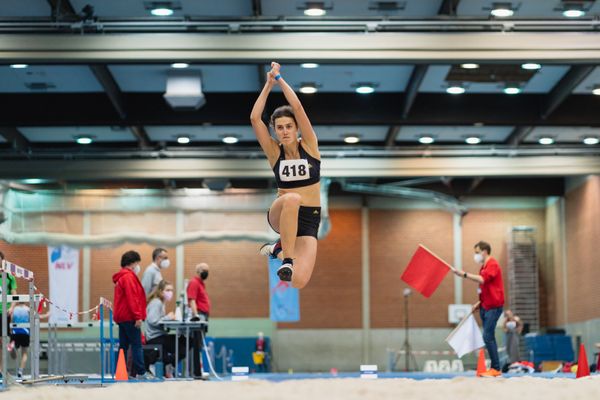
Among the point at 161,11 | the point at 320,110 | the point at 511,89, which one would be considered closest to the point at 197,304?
the point at 161,11

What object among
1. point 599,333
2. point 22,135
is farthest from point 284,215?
point 599,333

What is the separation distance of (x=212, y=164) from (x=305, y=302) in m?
7.96

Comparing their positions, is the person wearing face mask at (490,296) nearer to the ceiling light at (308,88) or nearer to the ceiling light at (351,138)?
the ceiling light at (308,88)

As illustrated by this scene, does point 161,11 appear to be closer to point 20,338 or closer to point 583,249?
point 20,338

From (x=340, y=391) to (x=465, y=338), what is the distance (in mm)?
9945

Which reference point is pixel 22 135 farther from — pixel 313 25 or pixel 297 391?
pixel 297 391

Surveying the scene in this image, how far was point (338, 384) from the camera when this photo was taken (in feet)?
25.4

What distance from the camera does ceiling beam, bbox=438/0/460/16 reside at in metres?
16.1

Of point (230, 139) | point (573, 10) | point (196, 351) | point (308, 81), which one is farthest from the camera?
point (230, 139)

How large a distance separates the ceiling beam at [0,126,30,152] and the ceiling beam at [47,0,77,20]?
293 inches

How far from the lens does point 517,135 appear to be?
24.3 metres

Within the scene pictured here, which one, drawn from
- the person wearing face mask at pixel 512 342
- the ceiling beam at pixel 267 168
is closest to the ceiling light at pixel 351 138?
the ceiling beam at pixel 267 168

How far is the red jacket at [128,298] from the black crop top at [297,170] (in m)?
4.76

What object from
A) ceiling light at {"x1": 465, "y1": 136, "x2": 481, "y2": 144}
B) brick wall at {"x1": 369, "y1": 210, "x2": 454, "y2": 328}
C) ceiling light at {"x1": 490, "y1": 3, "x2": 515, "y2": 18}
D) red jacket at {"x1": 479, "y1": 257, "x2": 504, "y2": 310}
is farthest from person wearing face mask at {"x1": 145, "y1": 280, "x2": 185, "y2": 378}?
brick wall at {"x1": 369, "y1": 210, "x2": 454, "y2": 328}
